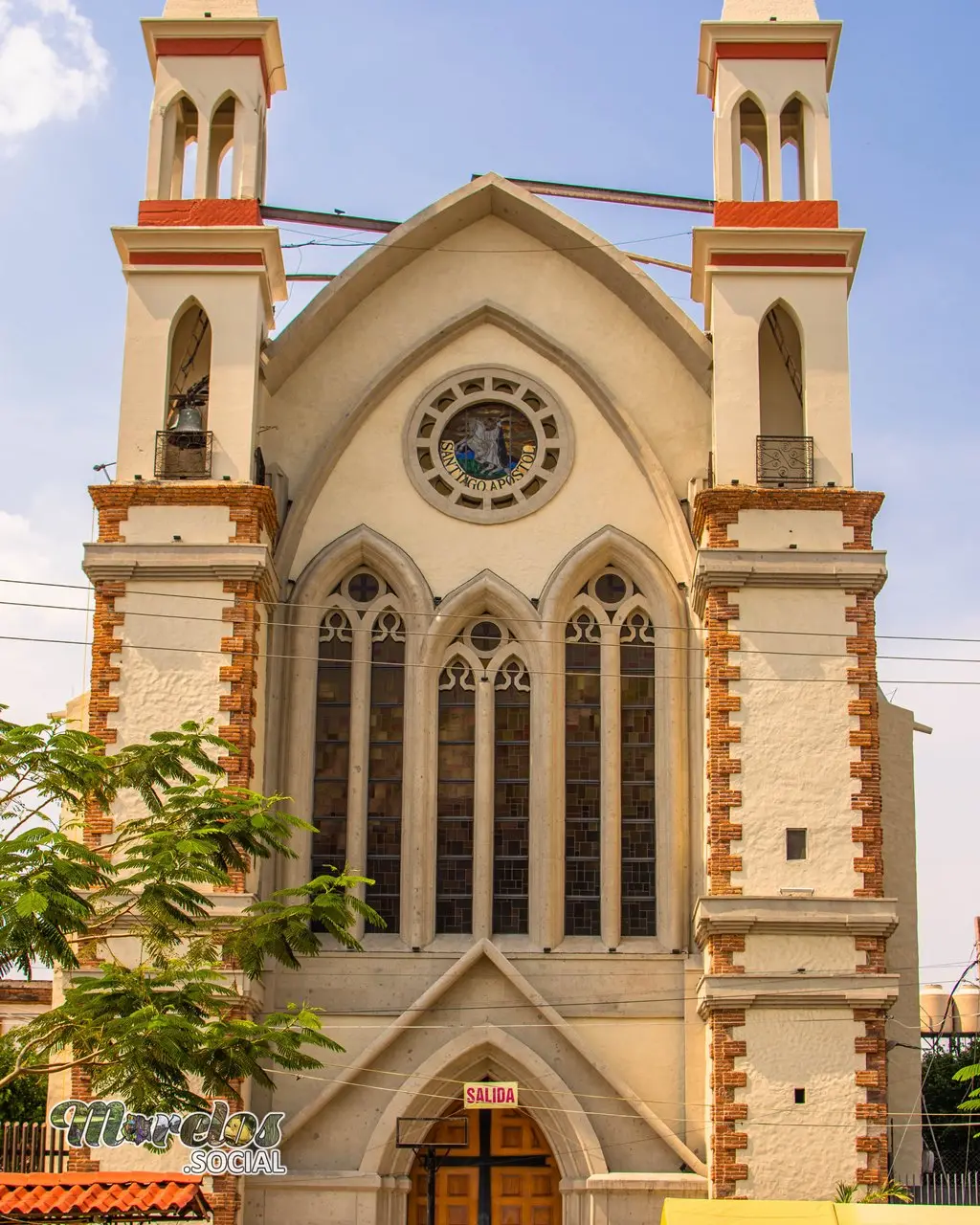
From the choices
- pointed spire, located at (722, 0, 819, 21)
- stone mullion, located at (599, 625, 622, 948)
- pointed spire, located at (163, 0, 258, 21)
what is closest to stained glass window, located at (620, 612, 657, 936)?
stone mullion, located at (599, 625, 622, 948)

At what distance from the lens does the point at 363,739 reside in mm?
27594

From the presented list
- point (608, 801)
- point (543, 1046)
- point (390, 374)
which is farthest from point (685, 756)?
point (390, 374)

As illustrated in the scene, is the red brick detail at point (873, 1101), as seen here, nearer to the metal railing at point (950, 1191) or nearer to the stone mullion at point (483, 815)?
the metal railing at point (950, 1191)

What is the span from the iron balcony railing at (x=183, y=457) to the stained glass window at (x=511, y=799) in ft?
15.8

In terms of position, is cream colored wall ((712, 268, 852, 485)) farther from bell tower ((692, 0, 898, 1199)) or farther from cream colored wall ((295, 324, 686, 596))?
cream colored wall ((295, 324, 686, 596))

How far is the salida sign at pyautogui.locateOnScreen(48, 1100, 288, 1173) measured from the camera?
77.5 ft

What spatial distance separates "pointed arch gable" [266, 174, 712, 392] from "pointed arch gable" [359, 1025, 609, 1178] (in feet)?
31.1

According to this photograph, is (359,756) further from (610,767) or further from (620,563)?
(620,563)

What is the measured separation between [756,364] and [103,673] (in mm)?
9412

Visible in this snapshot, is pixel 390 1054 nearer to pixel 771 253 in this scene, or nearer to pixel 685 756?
pixel 685 756

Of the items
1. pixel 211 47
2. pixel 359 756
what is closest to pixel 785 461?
pixel 359 756

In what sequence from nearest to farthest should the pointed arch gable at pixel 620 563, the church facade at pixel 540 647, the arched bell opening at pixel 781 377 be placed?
the church facade at pixel 540 647, the pointed arch gable at pixel 620 563, the arched bell opening at pixel 781 377

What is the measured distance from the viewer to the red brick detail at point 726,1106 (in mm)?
24547

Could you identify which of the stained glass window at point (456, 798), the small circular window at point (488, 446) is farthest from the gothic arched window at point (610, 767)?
the small circular window at point (488, 446)
